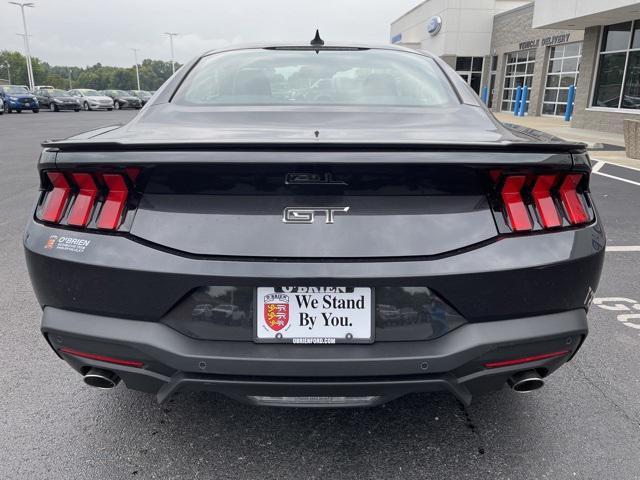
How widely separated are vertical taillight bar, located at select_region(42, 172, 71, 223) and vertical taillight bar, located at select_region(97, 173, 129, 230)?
165mm

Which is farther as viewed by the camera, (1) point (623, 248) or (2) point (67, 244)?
(1) point (623, 248)

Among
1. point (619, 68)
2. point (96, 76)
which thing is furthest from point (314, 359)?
point (96, 76)

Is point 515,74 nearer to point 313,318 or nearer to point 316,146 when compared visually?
point 316,146

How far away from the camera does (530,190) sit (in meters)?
1.89

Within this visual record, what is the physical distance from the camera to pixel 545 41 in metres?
26.4

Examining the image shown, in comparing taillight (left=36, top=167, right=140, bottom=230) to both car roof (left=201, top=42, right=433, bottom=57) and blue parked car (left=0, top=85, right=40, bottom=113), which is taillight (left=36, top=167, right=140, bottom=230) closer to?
car roof (left=201, top=42, right=433, bottom=57)

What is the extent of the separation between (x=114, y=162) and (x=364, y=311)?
0.95 metres

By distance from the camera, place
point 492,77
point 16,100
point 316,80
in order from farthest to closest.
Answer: point 492,77, point 16,100, point 316,80

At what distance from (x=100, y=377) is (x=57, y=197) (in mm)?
663

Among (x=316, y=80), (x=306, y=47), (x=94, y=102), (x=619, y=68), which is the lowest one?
(x=94, y=102)

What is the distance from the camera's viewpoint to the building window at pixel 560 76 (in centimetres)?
2417

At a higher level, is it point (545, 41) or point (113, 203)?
point (545, 41)

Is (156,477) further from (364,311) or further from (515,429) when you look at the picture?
(515,429)

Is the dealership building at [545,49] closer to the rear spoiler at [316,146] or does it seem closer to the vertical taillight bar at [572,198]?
the vertical taillight bar at [572,198]
